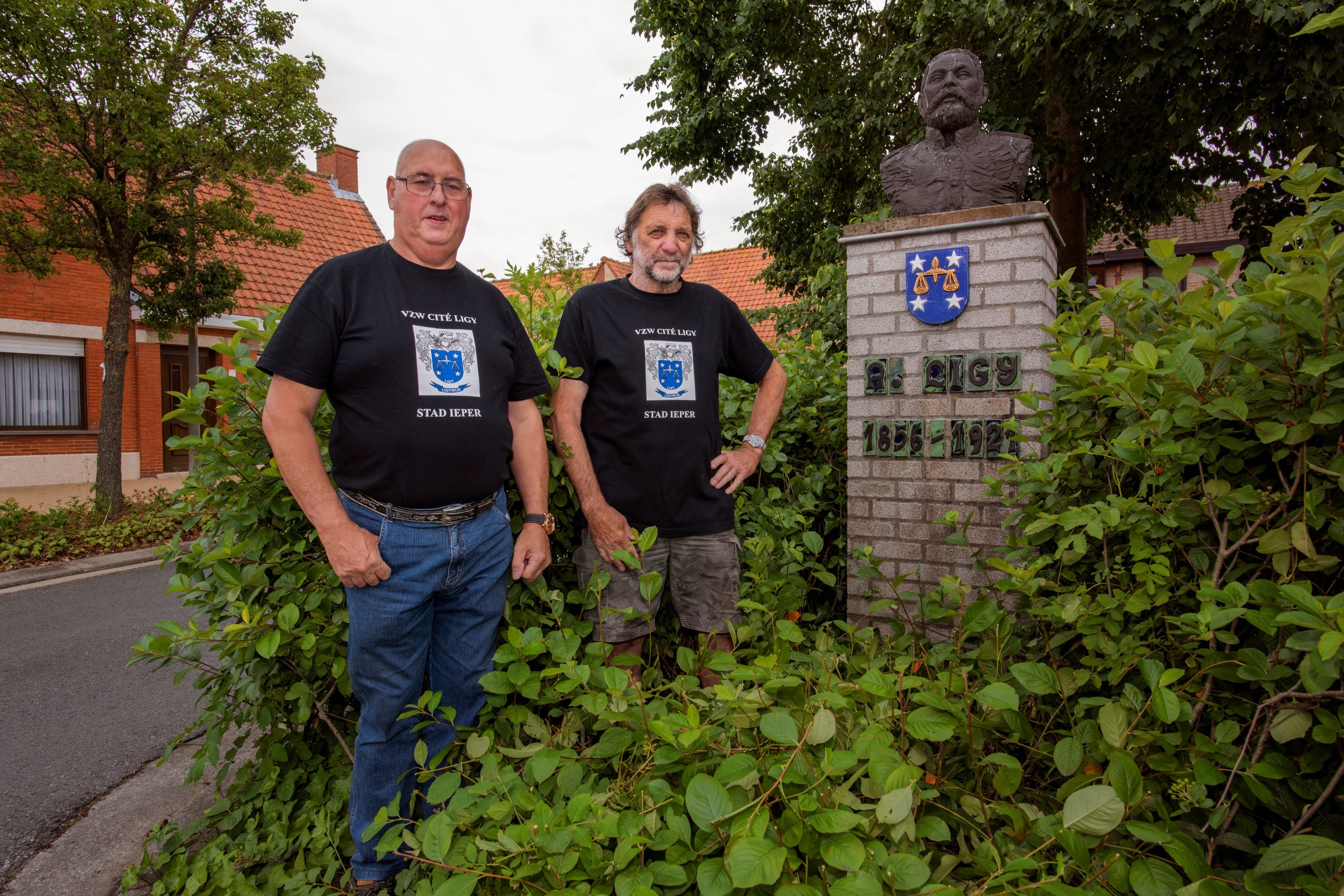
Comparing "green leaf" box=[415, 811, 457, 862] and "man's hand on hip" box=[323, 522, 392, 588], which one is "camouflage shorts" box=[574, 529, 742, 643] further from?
"green leaf" box=[415, 811, 457, 862]

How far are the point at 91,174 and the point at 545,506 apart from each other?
10499mm

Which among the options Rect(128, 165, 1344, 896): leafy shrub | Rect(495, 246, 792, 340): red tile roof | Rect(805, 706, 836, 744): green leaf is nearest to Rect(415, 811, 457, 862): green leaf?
Rect(128, 165, 1344, 896): leafy shrub

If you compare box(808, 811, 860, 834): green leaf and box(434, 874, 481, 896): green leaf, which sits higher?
box(808, 811, 860, 834): green leaf

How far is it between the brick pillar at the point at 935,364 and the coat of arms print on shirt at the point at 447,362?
6.36ft

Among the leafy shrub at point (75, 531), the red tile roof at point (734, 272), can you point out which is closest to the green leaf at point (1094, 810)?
A: the leafy shrub at point (75, 531)

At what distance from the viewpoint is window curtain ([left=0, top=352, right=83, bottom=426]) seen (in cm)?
1402

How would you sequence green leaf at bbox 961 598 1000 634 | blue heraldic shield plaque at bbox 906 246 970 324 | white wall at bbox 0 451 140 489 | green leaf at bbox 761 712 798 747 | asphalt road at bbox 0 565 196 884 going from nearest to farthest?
1. green leaf at bbox 761 712 798 747
2. green leaf at bbox 961 598 1000 634
3. asphalt road at bbox 0 565 196 884
4. blue heraldic shield plaque at bbox 906 246 970 324
5. white wall at bbox 0 451 140 489

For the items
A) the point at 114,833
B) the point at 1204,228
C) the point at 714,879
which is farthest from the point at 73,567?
the point at 1204,228

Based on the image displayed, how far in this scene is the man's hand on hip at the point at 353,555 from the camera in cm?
198

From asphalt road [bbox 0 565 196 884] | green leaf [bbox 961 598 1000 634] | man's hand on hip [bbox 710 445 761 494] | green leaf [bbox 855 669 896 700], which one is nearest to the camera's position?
green leaf [bbox 855 669 896 700]

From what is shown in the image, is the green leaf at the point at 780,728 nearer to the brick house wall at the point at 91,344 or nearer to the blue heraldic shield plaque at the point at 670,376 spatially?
the blue heraldic shield plaque at the point at 670,376

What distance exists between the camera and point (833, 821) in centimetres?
142

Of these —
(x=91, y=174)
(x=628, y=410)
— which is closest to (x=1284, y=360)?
(x=628, y=410)

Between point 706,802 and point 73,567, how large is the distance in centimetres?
908
